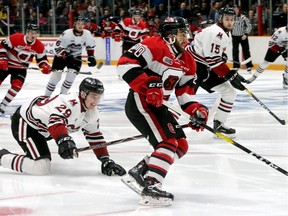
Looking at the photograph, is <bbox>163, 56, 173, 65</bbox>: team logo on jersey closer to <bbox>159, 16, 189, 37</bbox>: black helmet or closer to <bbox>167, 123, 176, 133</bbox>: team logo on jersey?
<bbox>159, 16, 189, 37</bbox>: black helmet

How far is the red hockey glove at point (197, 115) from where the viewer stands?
373cm

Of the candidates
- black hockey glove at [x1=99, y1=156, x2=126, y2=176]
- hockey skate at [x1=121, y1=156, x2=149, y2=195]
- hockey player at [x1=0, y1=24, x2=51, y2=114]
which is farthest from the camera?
hockey player at [x1=0, y1=24, x2=51, y2=114]

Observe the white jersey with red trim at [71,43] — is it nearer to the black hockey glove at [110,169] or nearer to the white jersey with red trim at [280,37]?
the white jersey with red trim at [280,37]

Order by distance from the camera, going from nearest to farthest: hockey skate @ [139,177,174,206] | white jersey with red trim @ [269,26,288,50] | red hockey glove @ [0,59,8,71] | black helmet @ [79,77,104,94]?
hockey skate @ [139,177,174,206], black helmet @ [79,77,104,94], red hockey glove @ [0,59,8,71], white jersey with red trim @ [269,26,288,50]

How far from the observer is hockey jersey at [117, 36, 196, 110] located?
3557mm

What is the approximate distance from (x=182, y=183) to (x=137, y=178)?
1.43 feet

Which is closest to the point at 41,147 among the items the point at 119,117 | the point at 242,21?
the point at 119,117

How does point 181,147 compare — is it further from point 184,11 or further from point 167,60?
point 184,11

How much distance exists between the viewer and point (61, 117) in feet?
12.9

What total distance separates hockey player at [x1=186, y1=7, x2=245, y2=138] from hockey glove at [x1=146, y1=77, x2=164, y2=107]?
2.15 meters

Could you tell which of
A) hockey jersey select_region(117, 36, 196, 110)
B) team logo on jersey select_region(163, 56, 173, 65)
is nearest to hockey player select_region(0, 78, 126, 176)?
hockey jersey select_region(117, 36, 196, 110)

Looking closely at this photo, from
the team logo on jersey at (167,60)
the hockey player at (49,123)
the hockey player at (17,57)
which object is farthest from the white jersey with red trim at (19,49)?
the team logo on jersey at (167,60)

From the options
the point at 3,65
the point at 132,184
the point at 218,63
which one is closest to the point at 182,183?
the point at 132,184

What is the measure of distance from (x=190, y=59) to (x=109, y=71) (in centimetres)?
944
